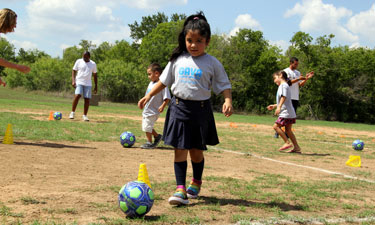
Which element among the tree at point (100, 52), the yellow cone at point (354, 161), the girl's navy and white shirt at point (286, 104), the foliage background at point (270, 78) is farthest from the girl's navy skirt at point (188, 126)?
the tree at point (100, 52)

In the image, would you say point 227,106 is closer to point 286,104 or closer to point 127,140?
point 127,140

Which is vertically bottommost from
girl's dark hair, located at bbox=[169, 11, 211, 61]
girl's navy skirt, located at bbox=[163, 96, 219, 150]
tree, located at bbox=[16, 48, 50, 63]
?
girl's navy skirt, located at bbox=[163, 96, 219, 150]

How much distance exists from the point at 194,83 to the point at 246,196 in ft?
4.54

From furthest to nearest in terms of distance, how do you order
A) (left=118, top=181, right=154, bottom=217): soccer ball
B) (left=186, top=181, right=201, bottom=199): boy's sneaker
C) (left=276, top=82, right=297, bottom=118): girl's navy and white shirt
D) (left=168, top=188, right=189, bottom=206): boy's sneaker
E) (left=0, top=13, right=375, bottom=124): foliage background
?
(left=0, top=13, right=375, bottom=124): foliage background, (left=276, top=82, right=297, bottom=118): girl's navy and white shirt, (left=186, top=181, right=201, bottom=199): boy's sneaker, (left=168, top=188, right=189, bottom=206): boy's sneaker, (left=118, top=181, right=154, bottom=217): soccer ball

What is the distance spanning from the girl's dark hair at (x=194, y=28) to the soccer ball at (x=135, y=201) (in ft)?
5.34

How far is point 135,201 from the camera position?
324 cm

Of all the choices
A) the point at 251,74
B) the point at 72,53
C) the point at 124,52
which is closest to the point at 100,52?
the point at 72,53

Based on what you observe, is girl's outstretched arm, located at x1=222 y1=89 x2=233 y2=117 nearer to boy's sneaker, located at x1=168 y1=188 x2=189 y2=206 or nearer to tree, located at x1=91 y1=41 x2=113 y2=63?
boy's sneaker, located at x1=168 y1=188 x2=189 y2=206

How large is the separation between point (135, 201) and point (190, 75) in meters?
1.51

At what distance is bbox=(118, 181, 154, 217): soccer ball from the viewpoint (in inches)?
128

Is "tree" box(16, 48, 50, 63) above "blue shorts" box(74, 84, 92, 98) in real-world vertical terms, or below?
above

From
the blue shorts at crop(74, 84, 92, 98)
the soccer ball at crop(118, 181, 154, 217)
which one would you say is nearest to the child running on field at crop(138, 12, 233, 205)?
the soccer ball at crop(118, 181, 154, 217)

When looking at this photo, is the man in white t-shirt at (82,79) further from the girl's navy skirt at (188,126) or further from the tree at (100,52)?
the tree at (100,52)

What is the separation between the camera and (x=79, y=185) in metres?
4.31
